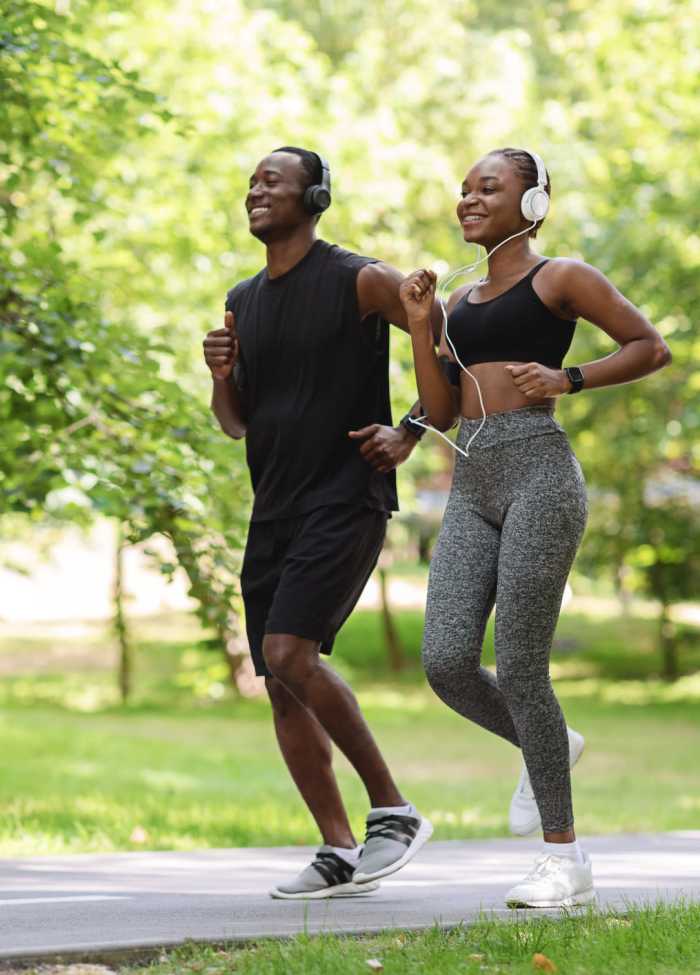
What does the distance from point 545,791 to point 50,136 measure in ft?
16.7

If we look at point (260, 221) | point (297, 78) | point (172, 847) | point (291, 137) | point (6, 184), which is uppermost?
point (297, 78)

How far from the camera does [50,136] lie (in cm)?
840

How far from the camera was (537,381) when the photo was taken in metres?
4.56

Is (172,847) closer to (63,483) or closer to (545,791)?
(63,483)

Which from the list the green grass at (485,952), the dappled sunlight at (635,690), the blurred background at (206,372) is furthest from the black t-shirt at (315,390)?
the dappled sunlight at (635,690)

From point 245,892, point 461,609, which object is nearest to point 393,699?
point 245,892

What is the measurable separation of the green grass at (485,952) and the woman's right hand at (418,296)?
1711 mm

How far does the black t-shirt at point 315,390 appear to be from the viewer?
16.0ft

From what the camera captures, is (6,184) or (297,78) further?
(297,78)

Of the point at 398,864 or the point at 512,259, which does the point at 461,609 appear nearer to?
the point at 398,864

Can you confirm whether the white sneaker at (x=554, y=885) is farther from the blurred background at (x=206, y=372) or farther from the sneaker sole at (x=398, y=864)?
the blurred background at (x=206, y=372)

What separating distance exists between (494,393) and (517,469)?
0.84ft

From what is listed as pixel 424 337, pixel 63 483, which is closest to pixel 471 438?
pixel 424 337

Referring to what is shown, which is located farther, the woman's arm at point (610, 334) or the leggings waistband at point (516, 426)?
the leggings waistband at point (516, 426)
